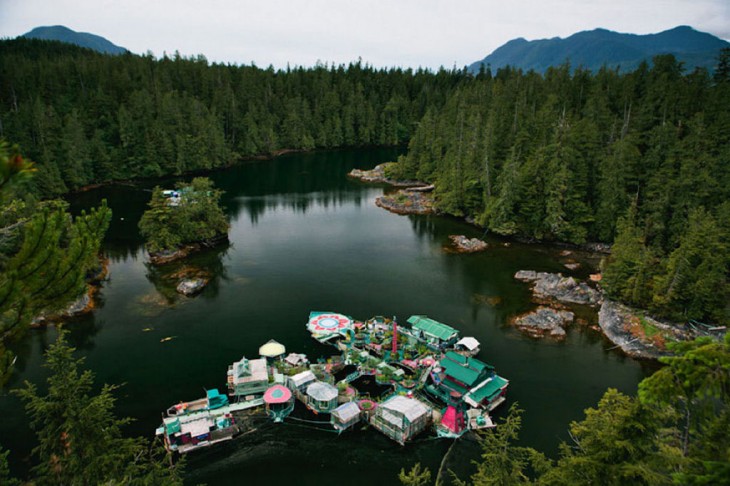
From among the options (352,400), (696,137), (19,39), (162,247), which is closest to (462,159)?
(696,137)

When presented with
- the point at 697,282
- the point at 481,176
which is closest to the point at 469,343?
the point at 697,282

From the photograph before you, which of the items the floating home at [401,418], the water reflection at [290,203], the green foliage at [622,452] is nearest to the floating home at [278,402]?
the floating home at [401,418]

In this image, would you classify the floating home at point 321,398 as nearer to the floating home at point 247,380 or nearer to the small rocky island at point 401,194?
the floating home at point 247,380

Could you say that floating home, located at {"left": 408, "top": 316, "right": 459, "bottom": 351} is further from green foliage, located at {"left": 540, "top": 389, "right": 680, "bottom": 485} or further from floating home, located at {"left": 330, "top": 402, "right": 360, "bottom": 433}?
green foliage, located at {"left": 540, "top": 389, "right": 680, "bottom": 485}

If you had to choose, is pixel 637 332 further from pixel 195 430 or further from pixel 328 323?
pixel 195 430

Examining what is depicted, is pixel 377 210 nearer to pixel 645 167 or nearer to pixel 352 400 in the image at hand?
pixel 645 167

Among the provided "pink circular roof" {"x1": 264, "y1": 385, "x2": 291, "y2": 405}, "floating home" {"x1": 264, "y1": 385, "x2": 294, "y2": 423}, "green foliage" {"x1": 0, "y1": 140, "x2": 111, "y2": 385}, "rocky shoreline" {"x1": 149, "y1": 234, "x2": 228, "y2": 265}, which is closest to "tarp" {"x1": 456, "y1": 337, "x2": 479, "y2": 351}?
"floating home" {"x1": 264, "y1": 385, "x2": 294, "y2": 423}

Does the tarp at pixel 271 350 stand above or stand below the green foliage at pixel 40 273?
below

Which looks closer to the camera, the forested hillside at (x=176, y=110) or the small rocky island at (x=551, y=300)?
the small rocky island at (x=551, y=300)
